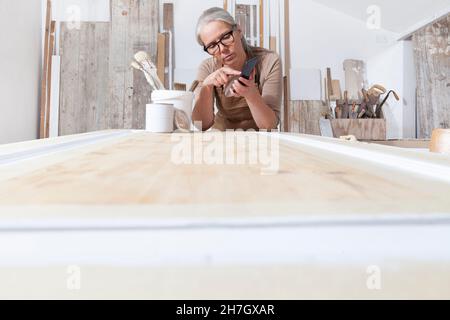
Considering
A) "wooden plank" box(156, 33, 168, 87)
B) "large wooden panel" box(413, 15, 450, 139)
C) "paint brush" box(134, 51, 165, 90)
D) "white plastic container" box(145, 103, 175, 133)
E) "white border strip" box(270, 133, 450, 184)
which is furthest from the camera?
"wooden plank" box(156, 33, 168, 87)

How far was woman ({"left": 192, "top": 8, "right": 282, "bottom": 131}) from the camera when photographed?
4.99 feet

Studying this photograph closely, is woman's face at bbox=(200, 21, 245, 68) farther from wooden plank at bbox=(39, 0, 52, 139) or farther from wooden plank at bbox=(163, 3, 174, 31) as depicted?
wooden plank at bbox=(39, 0, 52, 139)

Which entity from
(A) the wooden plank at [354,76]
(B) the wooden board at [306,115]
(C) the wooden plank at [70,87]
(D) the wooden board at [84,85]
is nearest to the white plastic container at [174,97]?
(D) the wooden board at [84,85]

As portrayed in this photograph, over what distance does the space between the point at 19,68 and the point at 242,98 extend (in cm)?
178

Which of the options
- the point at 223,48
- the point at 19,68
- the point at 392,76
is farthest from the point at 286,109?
the point at 19,68

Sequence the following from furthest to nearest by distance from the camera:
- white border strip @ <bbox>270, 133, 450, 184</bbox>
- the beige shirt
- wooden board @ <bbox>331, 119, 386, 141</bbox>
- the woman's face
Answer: wooden board @ <bbox>331, 119, 386, 141</bbox>, the beige shirt, the woman's face, white border strip @ <bbox>270, 133, 450, 184</bbox>

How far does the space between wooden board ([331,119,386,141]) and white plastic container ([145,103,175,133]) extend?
5.96 ft

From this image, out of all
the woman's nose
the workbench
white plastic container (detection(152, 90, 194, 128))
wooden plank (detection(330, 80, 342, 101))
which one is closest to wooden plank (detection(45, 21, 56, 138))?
the woman's nose

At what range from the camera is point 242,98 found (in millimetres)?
1914

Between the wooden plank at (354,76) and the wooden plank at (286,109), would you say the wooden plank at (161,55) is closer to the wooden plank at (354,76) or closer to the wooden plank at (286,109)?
the wooden plank at (286,109)

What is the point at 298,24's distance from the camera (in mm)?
3537

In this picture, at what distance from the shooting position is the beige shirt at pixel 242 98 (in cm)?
184

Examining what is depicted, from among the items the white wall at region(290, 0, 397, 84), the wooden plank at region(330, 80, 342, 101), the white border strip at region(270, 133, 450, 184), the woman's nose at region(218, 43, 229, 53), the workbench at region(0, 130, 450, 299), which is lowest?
the workbench at region(0, 130, 450, 299)
